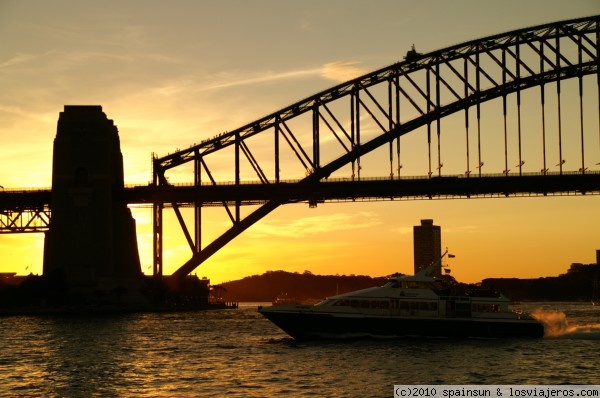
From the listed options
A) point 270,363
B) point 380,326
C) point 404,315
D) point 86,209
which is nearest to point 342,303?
point 380,326

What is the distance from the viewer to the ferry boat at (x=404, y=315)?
7362cm

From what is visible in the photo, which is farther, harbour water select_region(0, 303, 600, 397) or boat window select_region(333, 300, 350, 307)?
boat window select_region(333, 300, 350, 307)

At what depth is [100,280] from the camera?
133 metres

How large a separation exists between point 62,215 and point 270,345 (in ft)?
211

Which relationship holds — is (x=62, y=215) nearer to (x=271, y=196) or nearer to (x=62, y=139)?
(x=62, y=139)

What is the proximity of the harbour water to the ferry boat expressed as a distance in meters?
0.79

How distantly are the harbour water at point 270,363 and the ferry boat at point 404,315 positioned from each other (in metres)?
0.79

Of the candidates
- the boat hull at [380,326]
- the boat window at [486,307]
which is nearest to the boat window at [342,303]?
the boat hull at [380,326]

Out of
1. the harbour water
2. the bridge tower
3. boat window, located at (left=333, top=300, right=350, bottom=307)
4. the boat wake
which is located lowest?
the harbour water

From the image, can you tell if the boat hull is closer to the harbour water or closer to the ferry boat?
the ferry boat

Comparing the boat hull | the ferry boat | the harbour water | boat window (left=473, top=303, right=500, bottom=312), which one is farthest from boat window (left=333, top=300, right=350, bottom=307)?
boat window (left=473, top=303, right=500, bottom=312)

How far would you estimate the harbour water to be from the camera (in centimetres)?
5400

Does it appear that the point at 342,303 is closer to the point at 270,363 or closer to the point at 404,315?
the point at 404,315

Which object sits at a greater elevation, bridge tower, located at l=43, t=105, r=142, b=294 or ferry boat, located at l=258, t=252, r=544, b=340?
bridge tower, located at l=43, t=105, r=142, b=294
